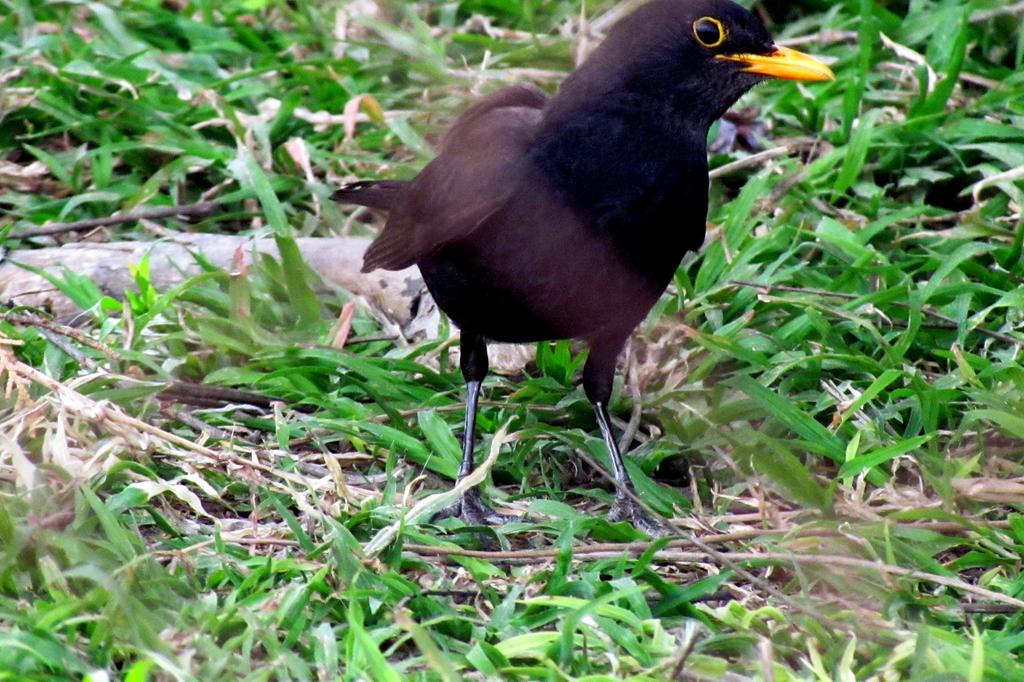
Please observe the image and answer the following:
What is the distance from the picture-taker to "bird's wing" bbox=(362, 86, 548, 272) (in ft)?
14.6

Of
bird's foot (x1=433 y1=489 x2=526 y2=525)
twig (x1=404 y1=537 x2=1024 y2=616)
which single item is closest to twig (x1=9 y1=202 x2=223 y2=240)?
bird's foot (x1=433 y1=489 x2=526 y2=525)

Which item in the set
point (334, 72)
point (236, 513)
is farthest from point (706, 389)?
point (334, 72)

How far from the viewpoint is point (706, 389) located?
4887 millimetres

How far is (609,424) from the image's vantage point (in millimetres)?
4848

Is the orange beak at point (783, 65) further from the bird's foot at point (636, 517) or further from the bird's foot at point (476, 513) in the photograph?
the bird's foot at point (476, 513)

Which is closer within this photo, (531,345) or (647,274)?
(647,274)

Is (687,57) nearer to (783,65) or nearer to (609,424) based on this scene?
(783,65)

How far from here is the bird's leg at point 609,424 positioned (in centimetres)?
451

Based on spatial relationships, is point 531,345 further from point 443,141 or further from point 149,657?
point 149,657

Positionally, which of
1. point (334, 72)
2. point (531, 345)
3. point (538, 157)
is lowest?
point (531, 345)

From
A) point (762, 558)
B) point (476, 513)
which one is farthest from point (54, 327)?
point (762, 558)

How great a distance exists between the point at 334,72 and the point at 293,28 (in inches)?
22.4

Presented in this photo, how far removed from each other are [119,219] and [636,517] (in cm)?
257

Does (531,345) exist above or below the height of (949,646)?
below
